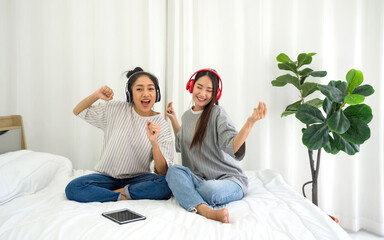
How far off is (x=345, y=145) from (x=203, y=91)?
888mm

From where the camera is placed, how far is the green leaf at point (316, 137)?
1962 mm

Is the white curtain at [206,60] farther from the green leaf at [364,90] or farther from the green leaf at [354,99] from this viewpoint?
the green leaf at [354,99]

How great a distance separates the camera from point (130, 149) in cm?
186

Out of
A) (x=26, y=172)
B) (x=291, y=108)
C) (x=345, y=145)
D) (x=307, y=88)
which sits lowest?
(x=26, y=172)

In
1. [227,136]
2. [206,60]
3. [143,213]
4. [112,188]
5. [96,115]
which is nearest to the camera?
[143,213]

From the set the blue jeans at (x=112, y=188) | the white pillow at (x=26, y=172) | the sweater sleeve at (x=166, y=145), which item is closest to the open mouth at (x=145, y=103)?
the sweater sleeve at (x=166, y=145)

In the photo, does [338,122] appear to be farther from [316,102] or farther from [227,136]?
[227,136]

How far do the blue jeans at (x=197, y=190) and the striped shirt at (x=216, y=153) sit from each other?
0.35ft

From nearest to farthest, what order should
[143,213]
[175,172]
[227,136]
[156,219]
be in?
[156,219] < [143,213] < [175,172] < [227,136]

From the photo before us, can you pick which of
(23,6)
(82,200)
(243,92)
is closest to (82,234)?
(82,200)

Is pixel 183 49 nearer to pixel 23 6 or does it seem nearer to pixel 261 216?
pixel 23 6

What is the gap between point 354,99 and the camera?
5.92ft

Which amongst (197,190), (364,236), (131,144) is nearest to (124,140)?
(131,144)

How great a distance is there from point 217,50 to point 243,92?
0.39m
